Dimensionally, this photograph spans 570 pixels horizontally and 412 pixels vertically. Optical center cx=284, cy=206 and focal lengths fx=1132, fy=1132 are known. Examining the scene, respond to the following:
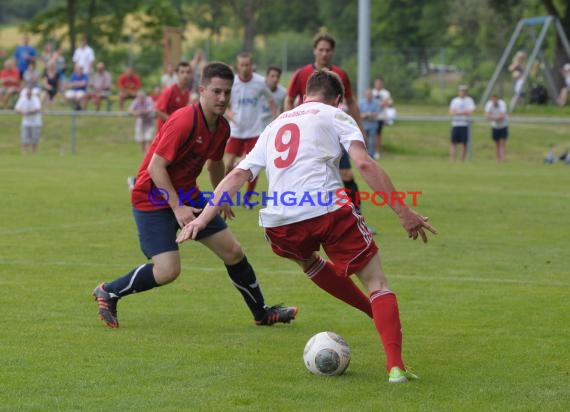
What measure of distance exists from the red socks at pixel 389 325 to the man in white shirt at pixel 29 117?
2349 centimetres

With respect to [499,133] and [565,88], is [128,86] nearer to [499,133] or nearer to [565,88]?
[499,133]

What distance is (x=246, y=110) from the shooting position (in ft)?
54.3

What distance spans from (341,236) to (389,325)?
61 centimetres

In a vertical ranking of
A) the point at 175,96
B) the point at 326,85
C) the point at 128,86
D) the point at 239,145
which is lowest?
the point at 128,86

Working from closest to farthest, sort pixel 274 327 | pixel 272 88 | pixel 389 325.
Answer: pixel 389 325 → pixel 274 327 → pixel 272 88

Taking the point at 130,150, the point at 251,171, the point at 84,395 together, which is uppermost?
the point at 251,171

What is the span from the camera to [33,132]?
1168 inches

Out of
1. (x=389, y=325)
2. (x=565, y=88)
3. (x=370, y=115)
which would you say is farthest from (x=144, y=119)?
(x=389, y=325)

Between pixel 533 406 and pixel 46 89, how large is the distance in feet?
94.8

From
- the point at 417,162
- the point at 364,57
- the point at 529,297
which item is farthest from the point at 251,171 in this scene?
the point at 417,162

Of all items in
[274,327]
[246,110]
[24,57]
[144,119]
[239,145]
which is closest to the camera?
[274,327]

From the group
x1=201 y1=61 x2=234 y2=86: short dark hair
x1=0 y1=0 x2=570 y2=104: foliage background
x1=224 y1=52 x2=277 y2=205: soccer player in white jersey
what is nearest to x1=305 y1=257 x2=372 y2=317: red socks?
x1=201 y1=61 x2=234 y2=86: short dark hair

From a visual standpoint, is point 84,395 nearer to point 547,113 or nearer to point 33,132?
point 33,132

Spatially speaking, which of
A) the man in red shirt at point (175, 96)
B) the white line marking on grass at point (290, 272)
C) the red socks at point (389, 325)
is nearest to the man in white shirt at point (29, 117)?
the man in red shirt at point (175, 96)
